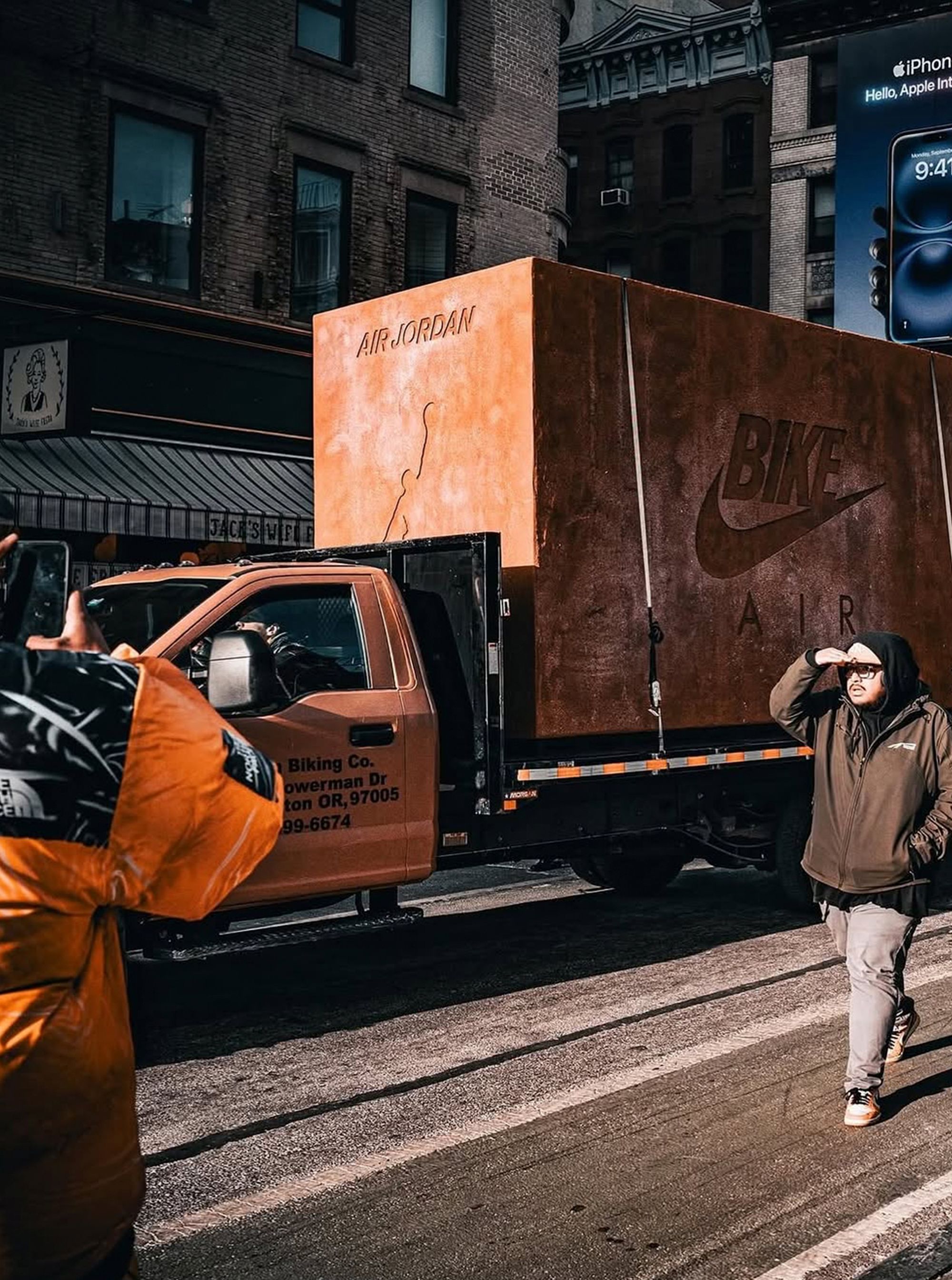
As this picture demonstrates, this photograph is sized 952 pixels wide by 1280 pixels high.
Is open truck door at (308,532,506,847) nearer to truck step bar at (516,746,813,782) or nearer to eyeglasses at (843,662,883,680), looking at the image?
truck step bar at (516,746,813,782)

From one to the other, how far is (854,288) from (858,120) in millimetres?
3317

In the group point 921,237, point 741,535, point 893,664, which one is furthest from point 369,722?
point 921,237

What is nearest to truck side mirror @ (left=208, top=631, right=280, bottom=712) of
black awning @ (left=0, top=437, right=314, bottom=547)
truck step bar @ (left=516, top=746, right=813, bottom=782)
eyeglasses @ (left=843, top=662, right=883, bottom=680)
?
truck step bar @ (left=516, top=746, right=813, bottom=782)

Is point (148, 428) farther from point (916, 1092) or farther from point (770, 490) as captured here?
point (916, 1092)

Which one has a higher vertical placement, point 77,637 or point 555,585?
point 555,585

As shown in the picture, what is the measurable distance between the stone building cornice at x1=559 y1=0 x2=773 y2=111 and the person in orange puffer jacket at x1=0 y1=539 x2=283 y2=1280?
135 feet

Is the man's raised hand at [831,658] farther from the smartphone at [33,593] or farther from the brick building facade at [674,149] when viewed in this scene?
the brick building facade at [674,149]

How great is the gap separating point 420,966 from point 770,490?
3730 millimetres

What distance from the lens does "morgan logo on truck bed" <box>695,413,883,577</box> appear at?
9164 mm

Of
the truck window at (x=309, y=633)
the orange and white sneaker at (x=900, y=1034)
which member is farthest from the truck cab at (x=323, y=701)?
the orange and white sneaker at (x=900, y=1034)

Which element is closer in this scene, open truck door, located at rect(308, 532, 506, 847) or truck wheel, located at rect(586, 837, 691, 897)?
open truck door, located at rect(308, 532, 506, 847)

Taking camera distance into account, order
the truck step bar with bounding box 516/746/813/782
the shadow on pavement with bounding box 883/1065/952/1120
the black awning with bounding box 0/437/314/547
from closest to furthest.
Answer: the shadow on pavement with bounding box 883/1065/952/1120 < the truck step bar with bounding box 516/746/813/782 < the black awning with bounding box 0/437/314/547

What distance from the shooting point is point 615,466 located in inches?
335

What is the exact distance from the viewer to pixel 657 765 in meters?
8.64
